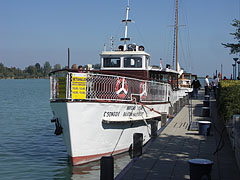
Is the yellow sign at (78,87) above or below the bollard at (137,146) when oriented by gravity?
above

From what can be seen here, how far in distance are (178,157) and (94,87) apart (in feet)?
11.6

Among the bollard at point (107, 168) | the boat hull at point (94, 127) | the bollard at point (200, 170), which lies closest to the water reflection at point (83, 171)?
the boat hull at point (94, 127)

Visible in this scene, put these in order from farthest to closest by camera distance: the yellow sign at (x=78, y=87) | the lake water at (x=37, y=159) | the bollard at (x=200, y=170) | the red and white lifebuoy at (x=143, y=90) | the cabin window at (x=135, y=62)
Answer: the cabin window at (x=135, y=62), the red and white lifebuoy at (x=143, y=90), the lake water at (x=37, y=159), the yellow sign at (x=78, y=87), the bollard at (x=200, y=170)

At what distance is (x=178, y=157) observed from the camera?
9.71m

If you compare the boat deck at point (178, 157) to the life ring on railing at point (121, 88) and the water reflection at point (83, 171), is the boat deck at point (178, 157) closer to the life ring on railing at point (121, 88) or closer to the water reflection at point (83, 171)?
the water reflection at point (83, 171)

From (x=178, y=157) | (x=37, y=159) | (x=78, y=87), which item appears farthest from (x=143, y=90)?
(x=178, y=157)

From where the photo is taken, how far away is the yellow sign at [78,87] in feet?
35.8

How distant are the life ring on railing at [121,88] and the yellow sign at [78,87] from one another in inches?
61.7

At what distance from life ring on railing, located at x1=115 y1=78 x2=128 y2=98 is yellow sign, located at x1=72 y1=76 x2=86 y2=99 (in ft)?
5.14

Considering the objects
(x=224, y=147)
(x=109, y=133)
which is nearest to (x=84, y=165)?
(x=109, y=133)

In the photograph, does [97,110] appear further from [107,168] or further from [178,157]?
[107,168]

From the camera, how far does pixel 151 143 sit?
11.7m

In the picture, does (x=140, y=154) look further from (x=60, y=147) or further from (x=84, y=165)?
(x=60, y=147)

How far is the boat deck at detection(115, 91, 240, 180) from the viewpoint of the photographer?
8039 mm
